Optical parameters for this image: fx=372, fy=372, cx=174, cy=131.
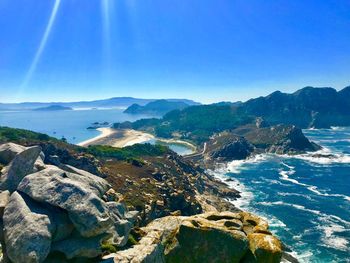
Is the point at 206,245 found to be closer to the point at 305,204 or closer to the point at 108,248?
the point at 108,248

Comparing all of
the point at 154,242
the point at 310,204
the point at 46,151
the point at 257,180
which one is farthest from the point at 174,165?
the point at 154,242

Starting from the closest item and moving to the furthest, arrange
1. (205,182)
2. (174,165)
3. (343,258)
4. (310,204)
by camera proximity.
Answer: (343,258) < (310,204) < (205,182) < (174,165)

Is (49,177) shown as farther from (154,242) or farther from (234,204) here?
(234,204)

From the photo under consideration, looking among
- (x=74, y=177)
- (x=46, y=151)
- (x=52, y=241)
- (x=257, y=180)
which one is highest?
(x=74, y=177)

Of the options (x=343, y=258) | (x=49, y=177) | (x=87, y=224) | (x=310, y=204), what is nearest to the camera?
(x=87, y=224)

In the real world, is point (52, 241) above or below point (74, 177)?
below

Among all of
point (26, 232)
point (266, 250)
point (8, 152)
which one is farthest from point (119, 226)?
point (8, 152)
